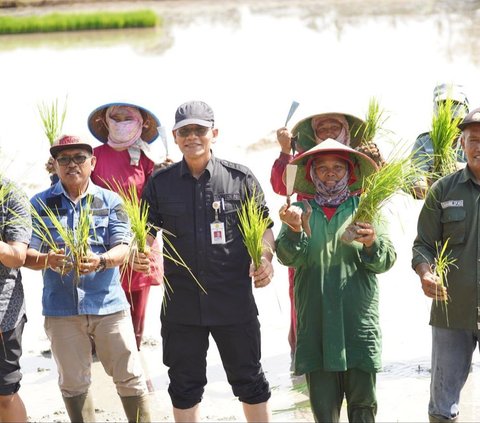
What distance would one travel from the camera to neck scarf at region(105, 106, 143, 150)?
7.54m

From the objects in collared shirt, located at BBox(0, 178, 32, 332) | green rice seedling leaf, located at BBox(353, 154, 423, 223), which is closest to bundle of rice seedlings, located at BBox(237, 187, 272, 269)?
green rice seedling leaf, located at BBox(353, 154, 423, 223)

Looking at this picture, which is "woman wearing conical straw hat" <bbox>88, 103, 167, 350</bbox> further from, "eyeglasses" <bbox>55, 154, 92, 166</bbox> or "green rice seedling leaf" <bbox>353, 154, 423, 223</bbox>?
"green rice seedling leaf" <bbox>353, 154, 423, 223</bbox>

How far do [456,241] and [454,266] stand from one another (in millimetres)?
129

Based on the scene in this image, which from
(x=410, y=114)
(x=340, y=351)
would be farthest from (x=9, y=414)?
(x=410, y=114)

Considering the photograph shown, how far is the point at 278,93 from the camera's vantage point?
2002 centimetres

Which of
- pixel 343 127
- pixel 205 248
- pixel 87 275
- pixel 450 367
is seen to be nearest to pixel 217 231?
pixel 205 248

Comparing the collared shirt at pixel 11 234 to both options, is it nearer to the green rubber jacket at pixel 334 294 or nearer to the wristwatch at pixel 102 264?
the wristwatch at pixel 102 264

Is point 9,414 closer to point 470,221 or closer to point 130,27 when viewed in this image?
point 470,221

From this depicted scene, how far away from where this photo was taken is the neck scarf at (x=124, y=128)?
7539mm

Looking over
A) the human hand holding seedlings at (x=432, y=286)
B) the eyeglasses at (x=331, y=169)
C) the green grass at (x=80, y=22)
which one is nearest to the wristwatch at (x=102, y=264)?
the eyeglasses at (x=331, y=169)

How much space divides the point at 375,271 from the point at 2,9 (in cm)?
3510

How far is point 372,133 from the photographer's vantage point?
6641mm

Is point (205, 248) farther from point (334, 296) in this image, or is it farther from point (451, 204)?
point (451, 204)

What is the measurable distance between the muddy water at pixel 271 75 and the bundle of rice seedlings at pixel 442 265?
1517 mm
